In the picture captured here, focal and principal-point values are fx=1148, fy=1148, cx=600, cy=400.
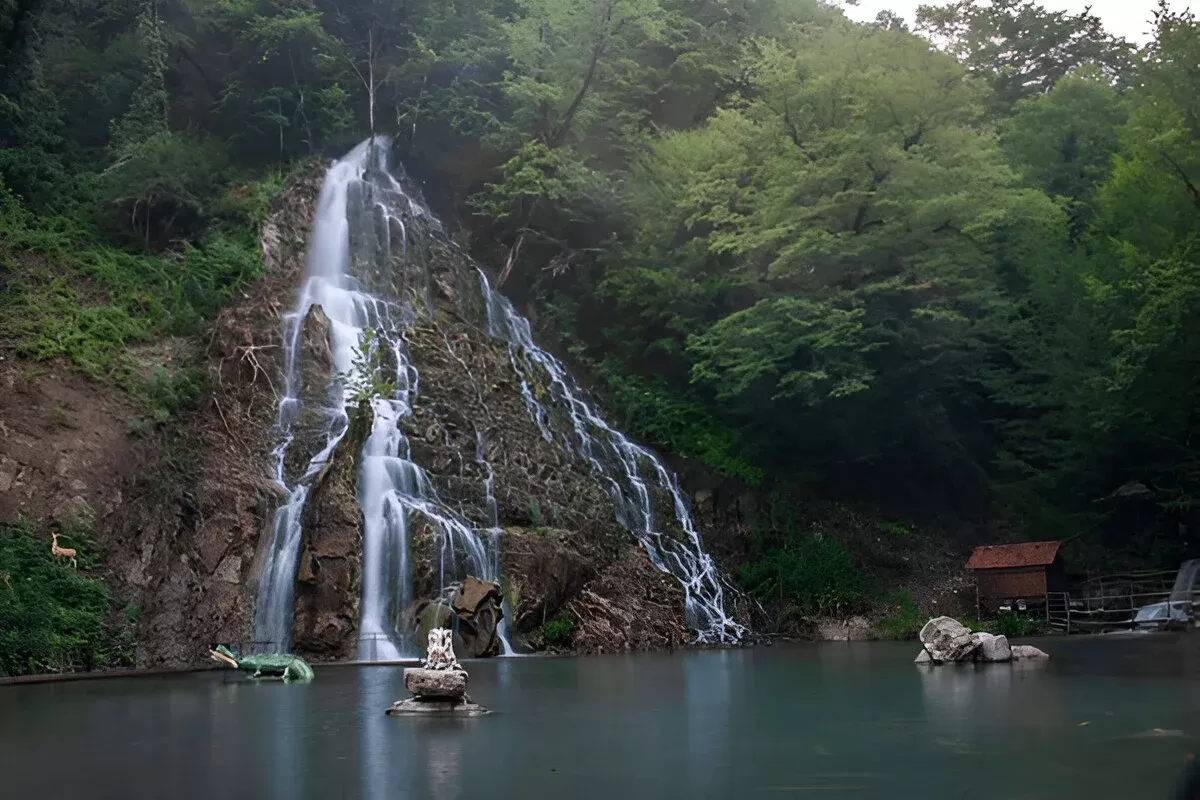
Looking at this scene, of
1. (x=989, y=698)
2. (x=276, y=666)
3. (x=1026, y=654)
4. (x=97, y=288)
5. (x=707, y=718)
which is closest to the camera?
(x=707, y=718)

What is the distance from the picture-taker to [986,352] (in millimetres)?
31625

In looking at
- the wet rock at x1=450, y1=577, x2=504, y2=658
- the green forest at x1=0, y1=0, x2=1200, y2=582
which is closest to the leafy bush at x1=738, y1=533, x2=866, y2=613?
the green forest at x1=0, y1=0, x2=1200, y2=582

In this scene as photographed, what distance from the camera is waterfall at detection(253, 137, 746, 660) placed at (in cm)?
2019

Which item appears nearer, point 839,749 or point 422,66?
point 839,749

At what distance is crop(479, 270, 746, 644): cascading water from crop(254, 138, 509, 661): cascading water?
3.37 metres

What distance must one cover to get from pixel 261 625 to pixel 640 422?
13328 mm

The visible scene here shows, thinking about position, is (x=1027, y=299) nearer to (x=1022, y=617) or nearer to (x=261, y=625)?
(x=1022, y=617)

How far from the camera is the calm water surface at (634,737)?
21.8 ft

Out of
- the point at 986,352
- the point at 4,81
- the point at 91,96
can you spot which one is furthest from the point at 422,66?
the point at 986,352

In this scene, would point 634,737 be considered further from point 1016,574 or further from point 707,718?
point 1016,574

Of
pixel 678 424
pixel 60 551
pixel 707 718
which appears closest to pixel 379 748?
pixel 707 718

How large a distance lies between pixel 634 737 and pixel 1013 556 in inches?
827

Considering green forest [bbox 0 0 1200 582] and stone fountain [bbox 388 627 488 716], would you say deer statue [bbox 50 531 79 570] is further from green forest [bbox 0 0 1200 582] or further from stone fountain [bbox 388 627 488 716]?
stone fountain [bbox 388 627 488 716]

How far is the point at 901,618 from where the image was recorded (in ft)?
88.7
